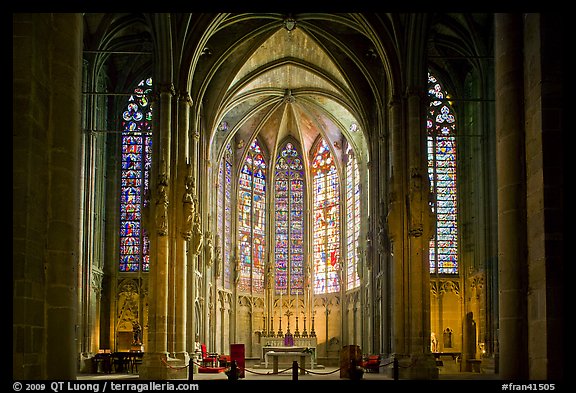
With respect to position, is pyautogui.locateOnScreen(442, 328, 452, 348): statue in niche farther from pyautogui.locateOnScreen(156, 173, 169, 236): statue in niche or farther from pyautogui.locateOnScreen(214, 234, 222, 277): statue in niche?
pyautogui.locateOnScreen(156, 173, 169, 236): statue in niche

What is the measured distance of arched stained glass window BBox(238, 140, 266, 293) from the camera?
48.2 metres

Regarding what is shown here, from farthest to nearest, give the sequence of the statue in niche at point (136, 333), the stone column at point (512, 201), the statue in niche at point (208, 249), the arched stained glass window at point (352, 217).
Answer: the arched stained glass window at point (352, 217) < the statue in niche at point (208, 249) < the statue in niche at point (136, 333) < the stone column at point (512, 201)

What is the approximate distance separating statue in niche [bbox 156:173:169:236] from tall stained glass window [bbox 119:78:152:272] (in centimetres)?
909

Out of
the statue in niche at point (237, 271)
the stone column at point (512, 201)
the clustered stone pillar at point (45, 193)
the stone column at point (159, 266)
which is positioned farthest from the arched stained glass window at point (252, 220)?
the clustered stone pillar at point (45, 193)

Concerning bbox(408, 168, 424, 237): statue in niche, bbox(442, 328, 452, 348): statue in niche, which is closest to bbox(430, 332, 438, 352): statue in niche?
bbox(442, 328, 452, 348): statue in niche

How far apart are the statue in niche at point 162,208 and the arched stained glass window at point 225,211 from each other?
17073 mm

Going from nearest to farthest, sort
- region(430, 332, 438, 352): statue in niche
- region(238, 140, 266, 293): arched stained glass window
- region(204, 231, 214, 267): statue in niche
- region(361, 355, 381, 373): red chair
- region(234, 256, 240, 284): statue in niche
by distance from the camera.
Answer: region(361, 355, 381, 373): red chair → region(430, 332, 438, 352): statue in niche → region(204, 231, 214, 267): statue in niche → region(234, 256, 240, 284): statue in niche → region(238, 140, 266, 293): arched stained glass window

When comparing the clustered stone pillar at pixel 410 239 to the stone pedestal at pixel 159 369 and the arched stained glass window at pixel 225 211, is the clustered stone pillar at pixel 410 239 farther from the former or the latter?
the arched stained glass window at pixel 225 211

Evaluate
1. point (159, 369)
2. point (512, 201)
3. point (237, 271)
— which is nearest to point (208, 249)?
point (237, 271)

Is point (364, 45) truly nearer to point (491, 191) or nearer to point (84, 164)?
point (491, 191)

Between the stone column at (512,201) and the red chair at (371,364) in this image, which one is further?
the red chair at (371,364)

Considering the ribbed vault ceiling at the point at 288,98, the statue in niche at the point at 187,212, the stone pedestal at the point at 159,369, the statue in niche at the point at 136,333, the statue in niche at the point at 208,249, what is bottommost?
the stone pedestal at the point at 159,369

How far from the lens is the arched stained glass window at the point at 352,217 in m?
46.4
